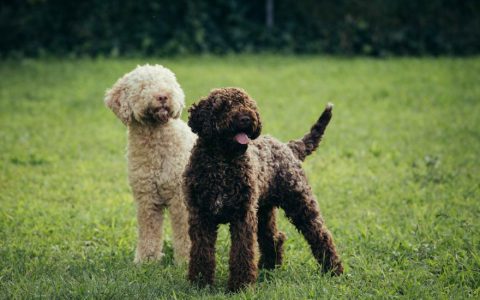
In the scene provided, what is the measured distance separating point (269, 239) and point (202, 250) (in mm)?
804

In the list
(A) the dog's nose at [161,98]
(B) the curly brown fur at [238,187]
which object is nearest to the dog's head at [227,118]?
(B) the curly brown fur at [238,187]

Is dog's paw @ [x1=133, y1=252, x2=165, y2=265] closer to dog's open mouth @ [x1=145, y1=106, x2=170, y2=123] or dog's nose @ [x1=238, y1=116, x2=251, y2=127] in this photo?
dog's open mouth @ [x1=145, y1=106, x2=170, y2=123]

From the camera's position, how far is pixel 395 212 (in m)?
7.10

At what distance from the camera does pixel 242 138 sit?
4609 millimetres

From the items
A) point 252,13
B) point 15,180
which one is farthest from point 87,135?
point 252,13

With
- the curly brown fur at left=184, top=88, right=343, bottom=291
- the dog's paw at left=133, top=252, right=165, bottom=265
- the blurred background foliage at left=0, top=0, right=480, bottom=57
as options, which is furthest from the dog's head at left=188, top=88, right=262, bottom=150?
the blurred background foliage at left=0, top=0, right=480, bottom=57

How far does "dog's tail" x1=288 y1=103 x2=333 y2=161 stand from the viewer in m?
5.48

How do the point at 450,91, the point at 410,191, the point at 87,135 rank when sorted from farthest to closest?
the point at 450,91 < the point at 87,135 < the point at 410,191

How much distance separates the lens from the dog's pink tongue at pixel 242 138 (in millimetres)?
4594

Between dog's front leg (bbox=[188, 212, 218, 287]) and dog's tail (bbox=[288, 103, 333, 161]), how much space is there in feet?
3.24

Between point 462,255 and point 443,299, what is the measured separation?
1003 mm

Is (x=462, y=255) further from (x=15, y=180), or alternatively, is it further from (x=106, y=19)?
(x=106, y=19)

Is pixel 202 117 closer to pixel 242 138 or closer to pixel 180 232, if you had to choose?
pixel 242 138

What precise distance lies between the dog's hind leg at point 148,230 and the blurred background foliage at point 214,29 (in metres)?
11.6
